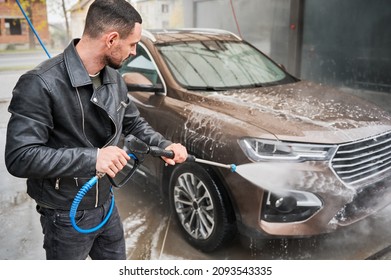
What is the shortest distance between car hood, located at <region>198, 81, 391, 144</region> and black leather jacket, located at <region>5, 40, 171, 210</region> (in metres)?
0.88

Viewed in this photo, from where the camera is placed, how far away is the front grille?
200 centimetres

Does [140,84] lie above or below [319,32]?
below

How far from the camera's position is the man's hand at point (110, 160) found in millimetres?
1296

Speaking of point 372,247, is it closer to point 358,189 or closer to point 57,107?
point 358,189

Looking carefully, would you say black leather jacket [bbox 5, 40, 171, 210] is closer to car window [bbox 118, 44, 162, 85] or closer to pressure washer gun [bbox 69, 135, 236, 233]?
pressure washer gun [bbox 69, 135, 236, 233]

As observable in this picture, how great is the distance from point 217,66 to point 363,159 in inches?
47.0

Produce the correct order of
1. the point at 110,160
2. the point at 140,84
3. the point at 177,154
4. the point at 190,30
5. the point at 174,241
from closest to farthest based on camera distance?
1. the point at 110,160
2. the point at 177,154
3. the point at 174,241
4. the point at 140,84
5. the point at 190,30

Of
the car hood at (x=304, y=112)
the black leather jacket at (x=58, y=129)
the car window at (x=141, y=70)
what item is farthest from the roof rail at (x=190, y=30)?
the black leather jacket at (x=58, y=129)

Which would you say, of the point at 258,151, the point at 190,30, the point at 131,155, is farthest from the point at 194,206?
the point at 190,30

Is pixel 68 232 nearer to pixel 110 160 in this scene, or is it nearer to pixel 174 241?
pixel 110 160

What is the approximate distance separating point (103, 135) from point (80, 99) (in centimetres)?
17

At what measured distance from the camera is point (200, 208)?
2.27m

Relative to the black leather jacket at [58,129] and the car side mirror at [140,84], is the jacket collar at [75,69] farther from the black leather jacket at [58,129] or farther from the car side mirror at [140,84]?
the car side mirror at [140,84]

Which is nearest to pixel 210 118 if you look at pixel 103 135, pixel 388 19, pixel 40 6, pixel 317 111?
pixel 317 111
